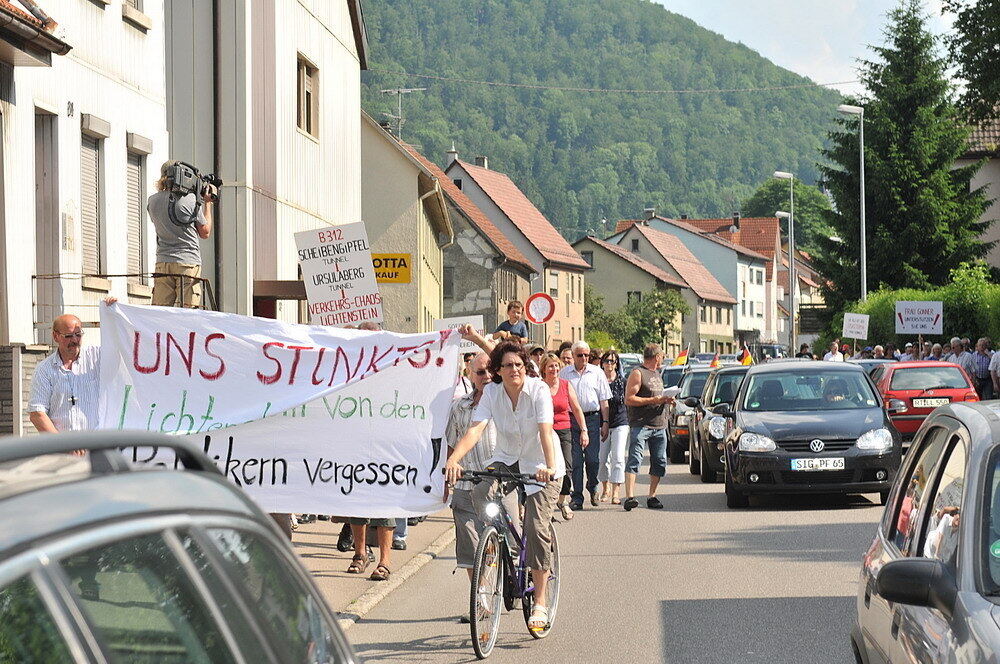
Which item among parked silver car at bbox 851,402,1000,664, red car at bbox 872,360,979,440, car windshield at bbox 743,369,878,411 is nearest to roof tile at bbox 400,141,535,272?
red car at bbox 872,360,979,440

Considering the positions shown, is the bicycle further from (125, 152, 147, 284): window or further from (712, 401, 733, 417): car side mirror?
(125, 152, 147, 284): window

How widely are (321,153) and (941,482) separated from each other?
20.6m

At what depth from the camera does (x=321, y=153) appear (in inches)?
990

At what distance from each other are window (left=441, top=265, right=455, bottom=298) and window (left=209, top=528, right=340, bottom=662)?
63.6 m

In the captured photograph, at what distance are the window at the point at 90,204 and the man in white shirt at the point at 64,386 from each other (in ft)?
22.3

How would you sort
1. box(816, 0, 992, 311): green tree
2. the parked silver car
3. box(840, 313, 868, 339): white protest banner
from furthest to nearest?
box(816, 0, 992, 311): green tree, box(840, 313, 868, 339): white protest banner, the parked silver car

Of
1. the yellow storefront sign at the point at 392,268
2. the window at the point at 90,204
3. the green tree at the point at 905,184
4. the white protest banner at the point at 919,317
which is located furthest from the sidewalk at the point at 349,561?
the green tree at the point at 905,184

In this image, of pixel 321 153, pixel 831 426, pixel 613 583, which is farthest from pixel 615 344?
pixel 613 583

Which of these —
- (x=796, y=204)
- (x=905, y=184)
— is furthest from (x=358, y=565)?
(x=796, y=204)

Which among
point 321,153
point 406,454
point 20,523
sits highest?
point 321,153

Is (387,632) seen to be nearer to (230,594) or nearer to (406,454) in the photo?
(406,454)

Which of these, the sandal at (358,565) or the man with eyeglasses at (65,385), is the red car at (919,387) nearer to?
the sandal at (358,565)

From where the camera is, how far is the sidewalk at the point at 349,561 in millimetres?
10219

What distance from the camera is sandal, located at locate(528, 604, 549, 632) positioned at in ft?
29.6
